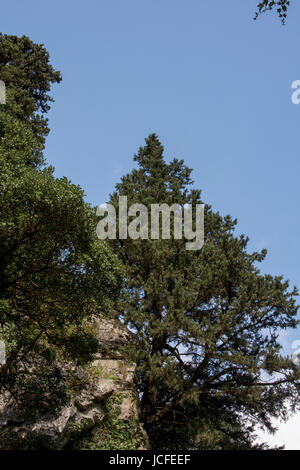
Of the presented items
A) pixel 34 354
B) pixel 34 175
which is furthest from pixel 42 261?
pixel 34 354

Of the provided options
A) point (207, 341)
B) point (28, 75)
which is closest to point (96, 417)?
point (207, 341)

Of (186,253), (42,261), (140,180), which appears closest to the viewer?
(42,261)

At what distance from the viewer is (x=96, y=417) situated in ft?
44.5

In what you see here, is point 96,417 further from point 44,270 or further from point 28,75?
point 28,75

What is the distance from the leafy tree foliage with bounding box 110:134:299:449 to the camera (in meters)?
13.8

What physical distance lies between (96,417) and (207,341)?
4.74 meters

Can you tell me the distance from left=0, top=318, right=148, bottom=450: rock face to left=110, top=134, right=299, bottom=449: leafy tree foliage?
3.73ft

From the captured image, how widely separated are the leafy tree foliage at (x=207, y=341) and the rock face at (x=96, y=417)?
3.73 ft

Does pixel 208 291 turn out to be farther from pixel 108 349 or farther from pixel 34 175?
pixel 34 175

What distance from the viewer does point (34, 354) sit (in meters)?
12.1

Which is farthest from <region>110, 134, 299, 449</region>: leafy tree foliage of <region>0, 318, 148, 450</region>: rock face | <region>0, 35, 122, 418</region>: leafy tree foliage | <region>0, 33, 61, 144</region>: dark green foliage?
<region>0, 33, 61, 144</region>: dark green foliage

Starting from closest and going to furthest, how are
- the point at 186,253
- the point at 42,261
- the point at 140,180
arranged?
the point at 42,261, the point at 186,253, the point at 140,180

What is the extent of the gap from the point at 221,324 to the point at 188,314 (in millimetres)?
2142

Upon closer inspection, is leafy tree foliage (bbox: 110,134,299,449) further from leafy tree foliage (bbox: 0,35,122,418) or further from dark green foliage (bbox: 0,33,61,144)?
dark green foliage (bbox: 0,33,61,144)
